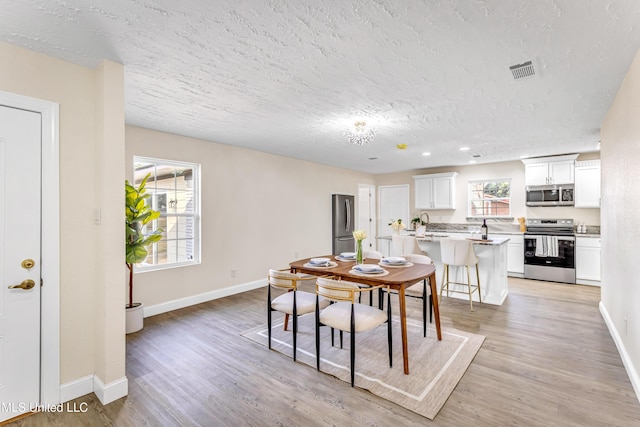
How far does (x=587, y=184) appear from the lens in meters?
5.63

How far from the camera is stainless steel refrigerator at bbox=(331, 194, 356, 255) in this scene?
283 inches

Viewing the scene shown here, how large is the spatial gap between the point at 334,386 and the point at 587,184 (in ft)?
20.4

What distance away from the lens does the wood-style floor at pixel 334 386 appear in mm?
2010

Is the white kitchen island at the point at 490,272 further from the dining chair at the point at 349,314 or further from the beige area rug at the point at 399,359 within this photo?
the dining chair at the point at 349,314

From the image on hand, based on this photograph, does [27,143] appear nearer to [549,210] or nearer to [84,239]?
[84,239]

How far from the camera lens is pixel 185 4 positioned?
1633mm

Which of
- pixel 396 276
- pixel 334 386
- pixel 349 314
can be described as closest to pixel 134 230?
pixel 349 314

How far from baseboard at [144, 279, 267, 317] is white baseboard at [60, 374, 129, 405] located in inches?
64.7

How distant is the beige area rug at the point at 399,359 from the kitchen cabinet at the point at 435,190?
4.43m

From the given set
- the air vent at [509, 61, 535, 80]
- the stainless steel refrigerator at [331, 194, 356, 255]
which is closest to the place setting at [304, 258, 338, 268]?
the air vent at [509, 61, 535, 80]

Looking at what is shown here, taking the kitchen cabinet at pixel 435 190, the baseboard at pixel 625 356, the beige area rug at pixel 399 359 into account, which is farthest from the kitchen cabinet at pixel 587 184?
the beige area rug at pixel 399 359

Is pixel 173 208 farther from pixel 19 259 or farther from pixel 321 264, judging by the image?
pixel 321 264

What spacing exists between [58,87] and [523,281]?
23.8 ft

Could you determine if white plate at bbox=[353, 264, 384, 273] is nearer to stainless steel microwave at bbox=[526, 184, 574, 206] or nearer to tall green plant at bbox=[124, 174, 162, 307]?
tall green plant at bbox=[124, 174, 162, 307]
